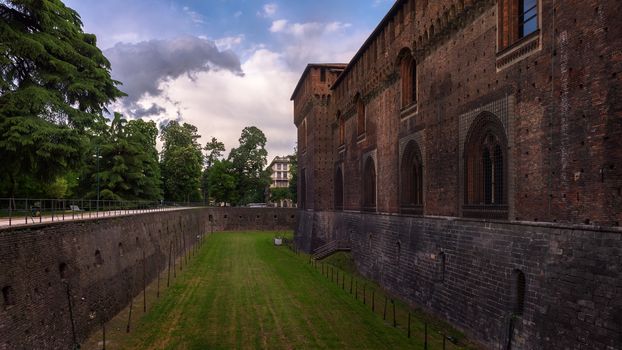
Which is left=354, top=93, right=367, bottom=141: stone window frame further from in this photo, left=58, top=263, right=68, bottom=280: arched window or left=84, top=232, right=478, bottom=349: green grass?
left=58, top=263, right=68, bottom=280: arched window

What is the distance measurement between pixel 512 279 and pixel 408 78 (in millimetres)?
12771

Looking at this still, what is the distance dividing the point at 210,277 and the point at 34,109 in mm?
13243

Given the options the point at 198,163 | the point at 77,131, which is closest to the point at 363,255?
the point at 77,131

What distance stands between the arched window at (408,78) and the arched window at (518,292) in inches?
→ 464

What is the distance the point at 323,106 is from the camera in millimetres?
43406

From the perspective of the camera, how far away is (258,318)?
1880cm

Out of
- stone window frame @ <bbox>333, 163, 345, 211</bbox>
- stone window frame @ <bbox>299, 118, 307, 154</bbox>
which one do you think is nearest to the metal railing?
stone window frame @ <bbox>333, 163, 345, 211</bbox>

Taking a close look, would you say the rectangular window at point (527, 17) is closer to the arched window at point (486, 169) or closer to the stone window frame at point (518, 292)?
the arched window at point (486, 169)

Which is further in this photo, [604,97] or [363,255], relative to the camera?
[363,255]

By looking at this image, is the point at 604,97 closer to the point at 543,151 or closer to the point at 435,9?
the point at 543,151

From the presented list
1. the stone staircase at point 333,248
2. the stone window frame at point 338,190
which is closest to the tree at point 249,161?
the stone window frame at point 338,190

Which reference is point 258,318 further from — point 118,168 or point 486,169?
point 118,168

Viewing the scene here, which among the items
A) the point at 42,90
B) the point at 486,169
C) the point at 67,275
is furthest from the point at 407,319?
the point at 42,90

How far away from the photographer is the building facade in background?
10930 millimetres
